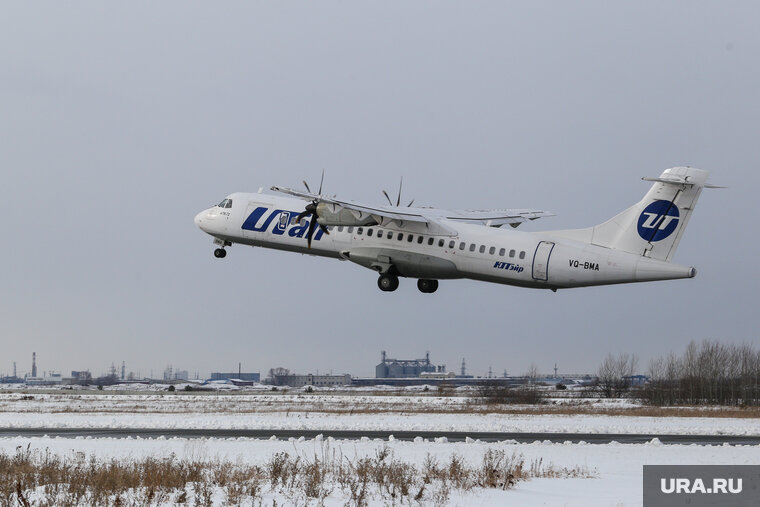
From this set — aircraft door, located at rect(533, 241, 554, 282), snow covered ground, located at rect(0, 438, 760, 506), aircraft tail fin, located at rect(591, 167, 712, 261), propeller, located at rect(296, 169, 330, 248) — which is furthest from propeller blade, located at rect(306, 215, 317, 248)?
snow covered ground, located at rect(0, 438, 760, 506)

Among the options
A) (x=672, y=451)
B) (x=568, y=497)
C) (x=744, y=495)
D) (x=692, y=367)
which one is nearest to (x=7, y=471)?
(x=568, y=497)

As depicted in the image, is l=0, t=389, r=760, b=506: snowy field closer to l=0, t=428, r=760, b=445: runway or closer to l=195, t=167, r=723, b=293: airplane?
l=0, t=428, r=760, b=445: runway

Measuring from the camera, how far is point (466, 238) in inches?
1764

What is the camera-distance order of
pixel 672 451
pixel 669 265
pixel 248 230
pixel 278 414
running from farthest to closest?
pixel 278 414 < pixel 248 230 < pixel 669 265 < pixel 672 451

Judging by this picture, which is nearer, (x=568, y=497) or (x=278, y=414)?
(x=568, y=497)

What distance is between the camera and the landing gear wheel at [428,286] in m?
48.5

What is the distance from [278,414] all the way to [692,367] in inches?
1796

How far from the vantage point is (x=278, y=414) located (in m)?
54.6

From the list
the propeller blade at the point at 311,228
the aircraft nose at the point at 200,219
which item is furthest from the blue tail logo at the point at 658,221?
the aircraft nose at the point at 200,219

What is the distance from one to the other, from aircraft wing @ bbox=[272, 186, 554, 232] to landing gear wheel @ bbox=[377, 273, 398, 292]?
2.71 metres

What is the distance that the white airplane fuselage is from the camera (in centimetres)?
4181

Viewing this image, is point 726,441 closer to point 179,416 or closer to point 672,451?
point 672,451

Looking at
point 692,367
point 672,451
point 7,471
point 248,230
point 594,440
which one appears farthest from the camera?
point 692,367

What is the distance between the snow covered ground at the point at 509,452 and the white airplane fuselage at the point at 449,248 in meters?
11.1
